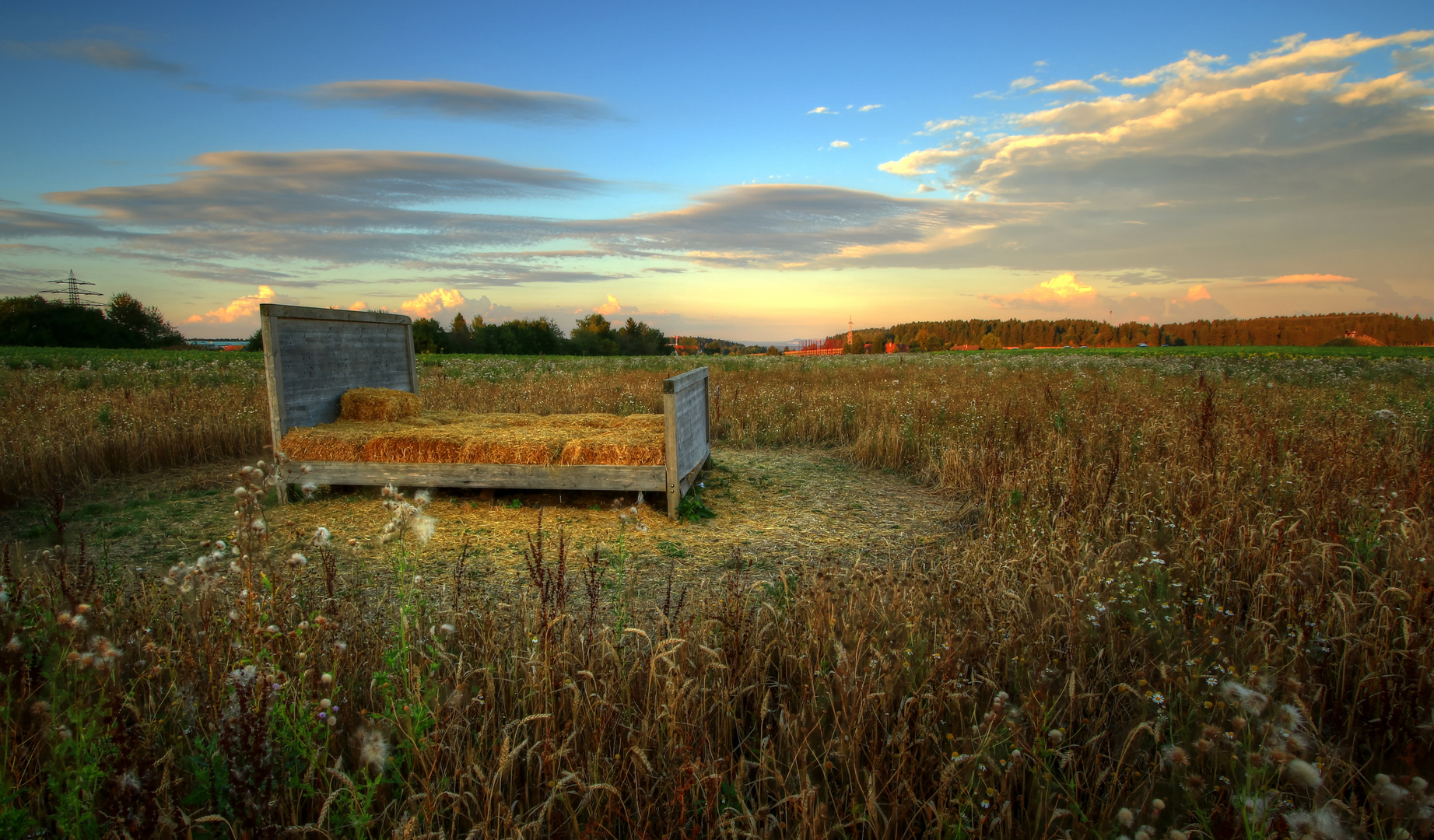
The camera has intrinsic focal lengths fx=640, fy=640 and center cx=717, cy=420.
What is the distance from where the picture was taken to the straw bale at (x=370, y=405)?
793 cm

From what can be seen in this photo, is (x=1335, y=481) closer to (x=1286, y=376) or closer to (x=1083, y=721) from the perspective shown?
(x=1083, y=721)

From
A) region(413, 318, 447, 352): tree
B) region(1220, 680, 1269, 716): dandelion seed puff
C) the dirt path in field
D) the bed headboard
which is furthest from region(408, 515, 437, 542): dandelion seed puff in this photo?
region(413, 318, 447, 352): tree

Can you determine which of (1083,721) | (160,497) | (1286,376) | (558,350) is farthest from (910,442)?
(558,350)

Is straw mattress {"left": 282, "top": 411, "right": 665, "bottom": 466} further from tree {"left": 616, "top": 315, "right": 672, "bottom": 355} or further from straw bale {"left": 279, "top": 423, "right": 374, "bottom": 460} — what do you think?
tree {"left": 616, "top": 315, "right": 672, "bottom": 355}

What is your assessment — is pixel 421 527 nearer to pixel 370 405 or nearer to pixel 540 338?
pixel 370 405

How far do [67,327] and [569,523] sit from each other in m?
73.9

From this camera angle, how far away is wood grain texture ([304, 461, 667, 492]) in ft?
21.1

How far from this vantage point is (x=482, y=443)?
6.66 m

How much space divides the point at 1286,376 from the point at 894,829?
19.0m

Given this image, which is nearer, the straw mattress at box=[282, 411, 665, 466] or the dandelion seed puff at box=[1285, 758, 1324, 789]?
the dandelion seed puff at box=[1285, 758, 1324, 789]

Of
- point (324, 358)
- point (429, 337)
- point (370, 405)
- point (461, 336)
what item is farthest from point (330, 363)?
point (461, 336)

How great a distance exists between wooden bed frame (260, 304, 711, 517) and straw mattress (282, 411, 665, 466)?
88mm

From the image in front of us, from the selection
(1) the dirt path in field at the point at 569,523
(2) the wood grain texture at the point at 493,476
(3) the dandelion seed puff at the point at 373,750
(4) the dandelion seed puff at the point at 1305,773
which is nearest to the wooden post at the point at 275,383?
(2) the wood grain texture at the point at 493,476

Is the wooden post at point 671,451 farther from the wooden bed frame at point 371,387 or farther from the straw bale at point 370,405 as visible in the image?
the straw bale at point 370,405
